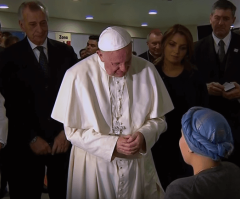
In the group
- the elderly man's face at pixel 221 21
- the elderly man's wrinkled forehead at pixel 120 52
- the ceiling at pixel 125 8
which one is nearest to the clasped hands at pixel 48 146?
the elderly man's wrinkled forehead at pixel 120 52

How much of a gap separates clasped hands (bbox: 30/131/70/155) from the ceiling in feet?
19.0

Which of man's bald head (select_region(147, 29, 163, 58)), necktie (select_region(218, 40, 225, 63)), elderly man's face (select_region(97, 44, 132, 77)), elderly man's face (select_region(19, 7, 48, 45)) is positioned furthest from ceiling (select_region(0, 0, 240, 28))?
elderly man's face (select_region(97, 44, 132, 77))

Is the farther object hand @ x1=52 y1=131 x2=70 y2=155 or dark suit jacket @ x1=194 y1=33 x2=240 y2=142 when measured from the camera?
dark suit jacket @ x1=194 y1=33 x2=240 y2=142

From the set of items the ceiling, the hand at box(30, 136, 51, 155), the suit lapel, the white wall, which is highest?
the ceiling

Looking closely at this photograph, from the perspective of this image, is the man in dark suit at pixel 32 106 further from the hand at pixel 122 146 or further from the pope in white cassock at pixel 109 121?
the hand at pixel 122 146

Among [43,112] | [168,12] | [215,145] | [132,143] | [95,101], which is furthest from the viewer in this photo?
[168,12]

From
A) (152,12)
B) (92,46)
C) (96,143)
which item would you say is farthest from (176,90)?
(152,12)

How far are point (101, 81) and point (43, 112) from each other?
0.66 meters

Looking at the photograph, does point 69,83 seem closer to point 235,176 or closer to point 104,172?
point 104,172

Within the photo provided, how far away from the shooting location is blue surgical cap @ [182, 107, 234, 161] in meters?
1.42

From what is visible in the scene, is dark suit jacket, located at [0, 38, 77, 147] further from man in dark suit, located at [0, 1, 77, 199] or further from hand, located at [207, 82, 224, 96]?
hand, located at [207, 82, 224, 96]

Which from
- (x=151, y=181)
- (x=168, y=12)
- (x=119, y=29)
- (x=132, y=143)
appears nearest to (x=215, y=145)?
(x=132, y=143)

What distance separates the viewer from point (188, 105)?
260cm

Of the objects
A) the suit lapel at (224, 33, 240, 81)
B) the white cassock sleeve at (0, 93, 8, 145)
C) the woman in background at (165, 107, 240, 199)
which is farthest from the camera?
the suit lapel at (224, 33, 240, 81)
